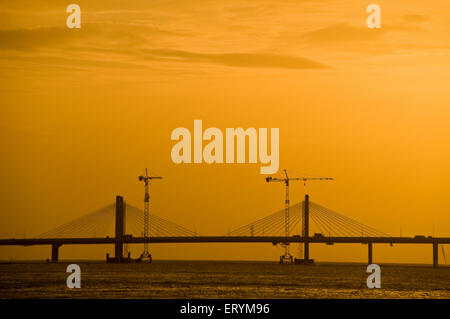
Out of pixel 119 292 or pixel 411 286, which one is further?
pixel 411 286
